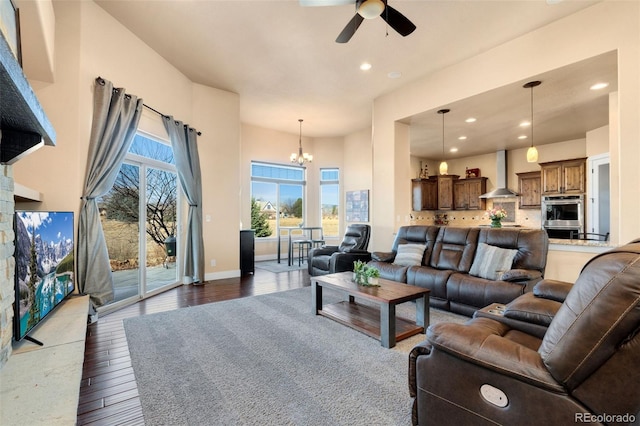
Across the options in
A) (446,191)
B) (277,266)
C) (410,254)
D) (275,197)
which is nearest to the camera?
(410,254)

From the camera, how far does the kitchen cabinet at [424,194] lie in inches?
363

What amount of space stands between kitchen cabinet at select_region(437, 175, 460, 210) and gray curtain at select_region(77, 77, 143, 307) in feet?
28.1

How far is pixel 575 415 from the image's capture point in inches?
44.5

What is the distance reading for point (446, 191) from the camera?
9406 millimetres

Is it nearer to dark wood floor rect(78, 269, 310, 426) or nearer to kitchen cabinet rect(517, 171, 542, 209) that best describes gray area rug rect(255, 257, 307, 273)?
dark wood floor rect(78, 269, 310, 426)

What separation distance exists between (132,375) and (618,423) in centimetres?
283

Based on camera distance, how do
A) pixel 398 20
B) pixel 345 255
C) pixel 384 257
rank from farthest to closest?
1. pixel 345 255
2. pixel 384 257
3. pixel 398 20

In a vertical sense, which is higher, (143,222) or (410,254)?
(143,222)

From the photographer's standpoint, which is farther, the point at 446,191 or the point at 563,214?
the point at 446,191

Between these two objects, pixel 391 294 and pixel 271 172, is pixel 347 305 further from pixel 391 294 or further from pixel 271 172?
pixel 271 172

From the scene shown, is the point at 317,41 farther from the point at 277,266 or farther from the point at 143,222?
the point at 277,266

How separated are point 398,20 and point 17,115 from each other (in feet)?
9.72

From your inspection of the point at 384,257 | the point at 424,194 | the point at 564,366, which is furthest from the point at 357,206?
the point at 564,366

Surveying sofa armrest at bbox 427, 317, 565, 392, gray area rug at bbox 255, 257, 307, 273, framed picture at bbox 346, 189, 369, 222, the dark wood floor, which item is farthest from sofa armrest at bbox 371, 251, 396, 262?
framed picture at bbox 346, 189, 369, 222
